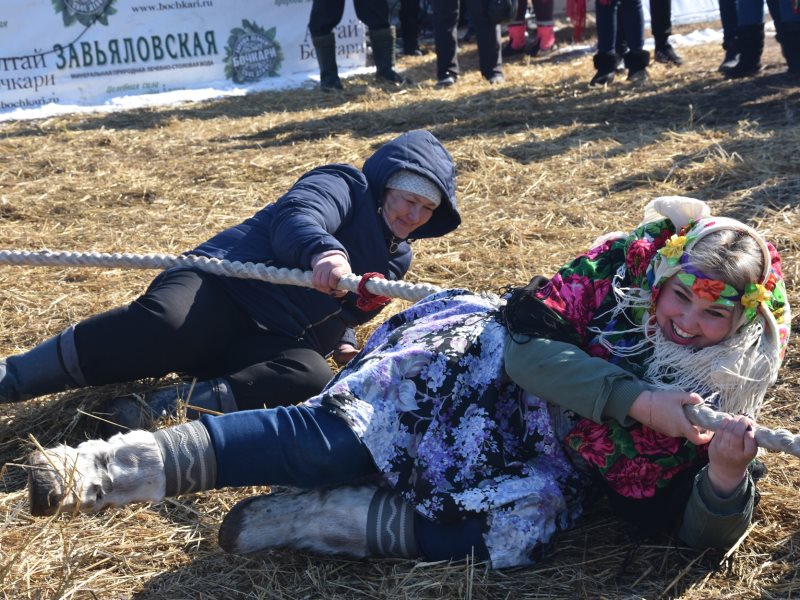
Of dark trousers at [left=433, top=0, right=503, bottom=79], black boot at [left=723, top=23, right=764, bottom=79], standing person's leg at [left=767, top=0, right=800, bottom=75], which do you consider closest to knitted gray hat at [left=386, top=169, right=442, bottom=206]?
standing person's leg at [left=767, top=0, right=800, bottom=75]

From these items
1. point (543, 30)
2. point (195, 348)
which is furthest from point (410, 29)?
point (195, 348)

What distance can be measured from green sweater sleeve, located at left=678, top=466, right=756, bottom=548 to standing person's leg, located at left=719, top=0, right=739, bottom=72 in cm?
703

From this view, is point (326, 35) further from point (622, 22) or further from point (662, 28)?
point (662, 28)

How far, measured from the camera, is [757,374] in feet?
7.02

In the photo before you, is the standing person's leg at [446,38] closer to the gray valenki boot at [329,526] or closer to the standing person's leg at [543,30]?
the standing person's leg at [543,30]

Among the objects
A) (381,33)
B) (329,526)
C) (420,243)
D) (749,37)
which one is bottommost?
(329,526)

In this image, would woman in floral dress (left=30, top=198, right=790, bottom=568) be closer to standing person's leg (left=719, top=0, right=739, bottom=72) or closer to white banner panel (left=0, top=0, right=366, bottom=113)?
standing person's leg (left=719, top=0, right=739, bottom=72)

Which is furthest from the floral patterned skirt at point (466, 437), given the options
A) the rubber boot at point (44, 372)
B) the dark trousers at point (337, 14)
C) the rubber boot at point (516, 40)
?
the rubber boot at point (516, 40)

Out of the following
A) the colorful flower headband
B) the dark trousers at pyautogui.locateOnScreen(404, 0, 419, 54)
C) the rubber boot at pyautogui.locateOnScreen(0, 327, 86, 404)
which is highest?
the dark trousers at pyautogui.locateOnScreen(404, 0, 419, 54)

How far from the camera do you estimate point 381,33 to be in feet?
30.2

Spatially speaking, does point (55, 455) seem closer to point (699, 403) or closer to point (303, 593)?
point (303, 593)

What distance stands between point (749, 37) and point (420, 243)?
185 inches

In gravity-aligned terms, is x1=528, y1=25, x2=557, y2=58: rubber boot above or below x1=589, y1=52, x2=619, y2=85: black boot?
above

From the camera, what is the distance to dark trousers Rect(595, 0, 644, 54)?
8000 mm
